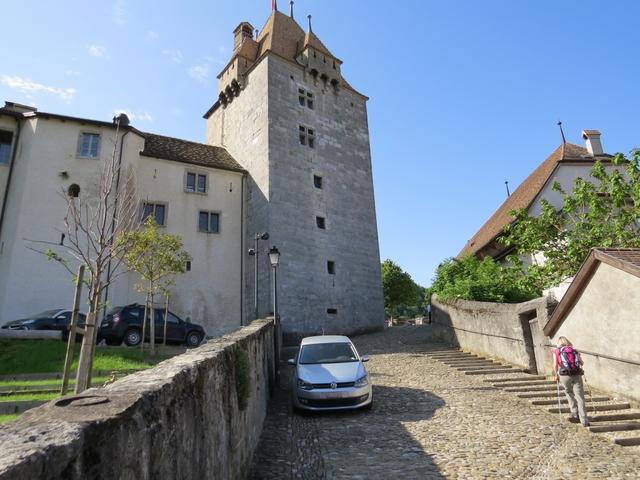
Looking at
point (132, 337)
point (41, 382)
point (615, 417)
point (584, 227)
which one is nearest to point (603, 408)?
point (615, 417)

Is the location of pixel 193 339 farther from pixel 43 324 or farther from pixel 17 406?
pixel 17 406

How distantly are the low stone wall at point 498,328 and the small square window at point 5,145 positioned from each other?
2171 centimetres

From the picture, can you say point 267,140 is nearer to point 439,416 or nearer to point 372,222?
point 372,222

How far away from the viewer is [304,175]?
84.0 feet

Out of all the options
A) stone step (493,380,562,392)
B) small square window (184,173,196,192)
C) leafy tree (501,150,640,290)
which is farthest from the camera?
small square window (184,173,196,192)

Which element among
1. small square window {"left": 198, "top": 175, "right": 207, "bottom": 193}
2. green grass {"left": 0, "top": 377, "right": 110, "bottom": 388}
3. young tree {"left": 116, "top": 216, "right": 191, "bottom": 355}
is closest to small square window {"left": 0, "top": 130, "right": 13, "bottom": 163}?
small square window {"left": 198, "top": 175, "right": 207, "bottom": 193}

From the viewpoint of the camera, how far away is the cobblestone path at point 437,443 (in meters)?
5.72

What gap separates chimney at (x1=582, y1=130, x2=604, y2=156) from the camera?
1003 inches

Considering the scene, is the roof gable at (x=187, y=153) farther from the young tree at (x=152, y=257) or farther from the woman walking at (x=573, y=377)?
the woman walking at (x=573, y=377)

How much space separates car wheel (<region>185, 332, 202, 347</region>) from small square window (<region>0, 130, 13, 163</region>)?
42.4ft

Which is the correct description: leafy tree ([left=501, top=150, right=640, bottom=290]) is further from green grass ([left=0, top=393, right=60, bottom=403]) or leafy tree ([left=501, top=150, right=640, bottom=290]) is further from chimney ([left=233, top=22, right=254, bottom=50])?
→ chimney ([left=233, top=22, right=254, bottom=50])

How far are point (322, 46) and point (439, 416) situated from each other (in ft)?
90.5

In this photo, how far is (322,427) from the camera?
811 cm

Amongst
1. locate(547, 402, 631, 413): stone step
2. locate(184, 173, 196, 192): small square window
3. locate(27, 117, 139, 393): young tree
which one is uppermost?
locate(184, 173, 196, 192): small square window
